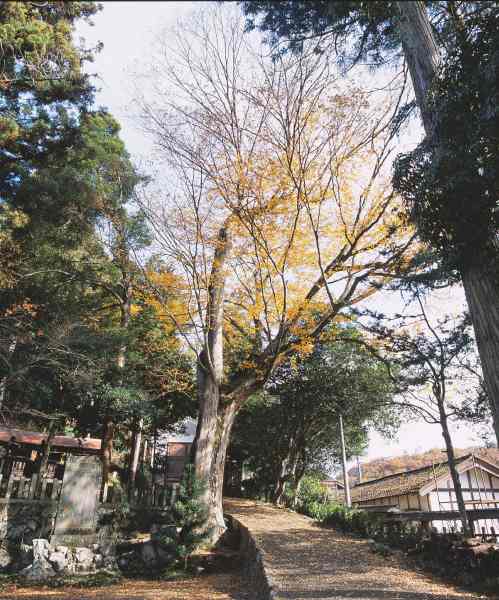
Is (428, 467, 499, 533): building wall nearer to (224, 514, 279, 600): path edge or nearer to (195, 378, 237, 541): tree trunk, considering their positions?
(224, 514, 279, 600): path edge

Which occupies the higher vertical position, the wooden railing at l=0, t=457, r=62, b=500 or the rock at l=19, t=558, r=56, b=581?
the wooden railing at l=0, t=457, r=62, b=500

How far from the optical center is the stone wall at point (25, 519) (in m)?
9.00

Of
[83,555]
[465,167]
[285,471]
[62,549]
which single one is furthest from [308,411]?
[465,167]

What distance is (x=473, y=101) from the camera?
4238mm

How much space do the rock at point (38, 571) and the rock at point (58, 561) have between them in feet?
0.31

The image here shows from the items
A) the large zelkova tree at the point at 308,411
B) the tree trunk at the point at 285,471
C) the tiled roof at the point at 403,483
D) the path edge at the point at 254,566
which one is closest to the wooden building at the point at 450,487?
the tiled roof at the point at 403,483

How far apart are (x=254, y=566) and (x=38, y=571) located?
4.18 meters

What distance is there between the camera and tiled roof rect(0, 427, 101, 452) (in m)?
11.8

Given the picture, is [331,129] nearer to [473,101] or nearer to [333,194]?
[333,194]

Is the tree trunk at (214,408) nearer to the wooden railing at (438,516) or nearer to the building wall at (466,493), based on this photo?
the wooden railing at (438,516)

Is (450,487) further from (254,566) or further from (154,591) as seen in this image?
(154,591)

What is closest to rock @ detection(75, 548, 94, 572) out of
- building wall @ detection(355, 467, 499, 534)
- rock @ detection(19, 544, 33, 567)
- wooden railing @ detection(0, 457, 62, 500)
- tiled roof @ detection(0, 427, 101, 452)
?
rock @ detection(19, 544, 33, 567)

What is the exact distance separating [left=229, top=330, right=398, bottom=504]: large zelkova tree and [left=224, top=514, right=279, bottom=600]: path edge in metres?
5.90

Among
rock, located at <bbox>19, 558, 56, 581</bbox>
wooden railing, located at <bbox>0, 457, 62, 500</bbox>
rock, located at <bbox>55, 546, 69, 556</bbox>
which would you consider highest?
wooden railing, located at <bbox>0, 457, 62, 500</bbox>
